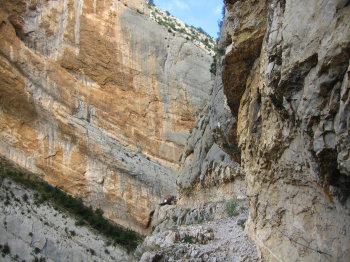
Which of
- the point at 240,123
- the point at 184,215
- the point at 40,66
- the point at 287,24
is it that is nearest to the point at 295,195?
the point at 287,24

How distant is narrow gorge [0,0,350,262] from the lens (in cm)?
678

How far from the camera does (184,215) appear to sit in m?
19.2

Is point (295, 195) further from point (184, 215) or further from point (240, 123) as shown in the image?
point (184, 215)

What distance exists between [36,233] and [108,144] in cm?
1166

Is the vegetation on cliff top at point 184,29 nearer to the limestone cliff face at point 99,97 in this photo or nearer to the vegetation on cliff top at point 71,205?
the limestone cliff face at point 99,97

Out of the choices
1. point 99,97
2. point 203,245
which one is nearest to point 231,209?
point 203,245

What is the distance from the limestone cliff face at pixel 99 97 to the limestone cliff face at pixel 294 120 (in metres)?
20.9

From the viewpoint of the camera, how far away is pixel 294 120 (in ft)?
25.9

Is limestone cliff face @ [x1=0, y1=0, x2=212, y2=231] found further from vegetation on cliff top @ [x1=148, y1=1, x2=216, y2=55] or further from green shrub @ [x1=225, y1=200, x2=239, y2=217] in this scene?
green shrub @ [x1=225, y1=200, x2=239, y2=217]

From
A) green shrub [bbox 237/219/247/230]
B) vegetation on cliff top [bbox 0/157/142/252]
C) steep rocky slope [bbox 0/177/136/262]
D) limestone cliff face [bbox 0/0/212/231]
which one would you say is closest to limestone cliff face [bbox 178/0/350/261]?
green shrub [bbox 237/219/247/230]

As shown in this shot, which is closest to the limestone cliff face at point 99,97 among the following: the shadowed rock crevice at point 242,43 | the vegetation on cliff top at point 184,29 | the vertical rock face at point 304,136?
the vegetation on cliff top at point 184,29

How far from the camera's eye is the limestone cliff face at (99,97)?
31844 millimetres

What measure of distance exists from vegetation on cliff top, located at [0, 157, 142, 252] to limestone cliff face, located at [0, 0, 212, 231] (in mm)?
1441

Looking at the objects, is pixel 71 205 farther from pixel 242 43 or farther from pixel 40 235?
pixel 242 43
